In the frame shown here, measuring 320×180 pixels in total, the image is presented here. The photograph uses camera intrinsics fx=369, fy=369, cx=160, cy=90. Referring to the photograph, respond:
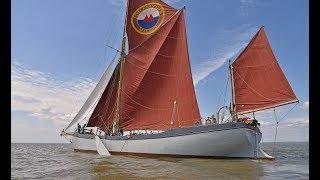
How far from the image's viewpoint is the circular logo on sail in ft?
139

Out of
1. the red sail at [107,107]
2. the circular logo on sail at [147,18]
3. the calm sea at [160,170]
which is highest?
the circular logo on sail at [147,18]

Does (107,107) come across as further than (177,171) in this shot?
Yes

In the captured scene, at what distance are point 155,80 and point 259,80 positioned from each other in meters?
10.6

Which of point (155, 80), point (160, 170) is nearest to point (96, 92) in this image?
point (155, 80)

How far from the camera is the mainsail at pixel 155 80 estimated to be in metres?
37.4

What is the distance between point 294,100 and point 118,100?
59.4 feet

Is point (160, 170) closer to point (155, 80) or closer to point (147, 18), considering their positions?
point (155, 80)

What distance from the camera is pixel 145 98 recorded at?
126ft

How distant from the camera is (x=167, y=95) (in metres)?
37.8

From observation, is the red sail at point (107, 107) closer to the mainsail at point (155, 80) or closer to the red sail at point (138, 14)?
the mainsail at point (155, 80)

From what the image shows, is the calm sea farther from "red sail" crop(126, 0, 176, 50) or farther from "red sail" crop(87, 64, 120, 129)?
"red sail" crop(126, 0, 176, 50)

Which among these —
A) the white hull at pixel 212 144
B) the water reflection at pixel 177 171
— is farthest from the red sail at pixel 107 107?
the water reflection at pixel 177 171

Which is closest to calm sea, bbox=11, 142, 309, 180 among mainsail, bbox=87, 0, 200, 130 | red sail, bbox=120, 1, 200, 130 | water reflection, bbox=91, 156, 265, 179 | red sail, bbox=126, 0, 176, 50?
water reflection, bbox=91, 156, 265, 179
